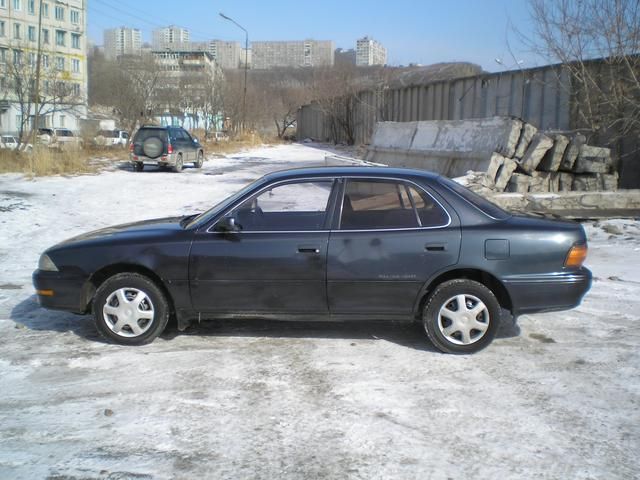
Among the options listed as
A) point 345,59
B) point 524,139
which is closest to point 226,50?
point 345,59

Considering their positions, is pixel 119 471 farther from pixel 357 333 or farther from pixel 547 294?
pixel 547 294

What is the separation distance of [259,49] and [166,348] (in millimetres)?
124959

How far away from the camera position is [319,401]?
4312 mm

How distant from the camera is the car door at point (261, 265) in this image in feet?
16.9

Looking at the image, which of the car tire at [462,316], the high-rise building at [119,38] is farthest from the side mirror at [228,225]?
the high-rise building at [119,38]

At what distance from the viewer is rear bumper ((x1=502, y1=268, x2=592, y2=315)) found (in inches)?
200

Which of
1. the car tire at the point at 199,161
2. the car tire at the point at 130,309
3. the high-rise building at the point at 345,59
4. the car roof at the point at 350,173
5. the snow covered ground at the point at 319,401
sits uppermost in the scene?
the high-rise building at the point at 345,59

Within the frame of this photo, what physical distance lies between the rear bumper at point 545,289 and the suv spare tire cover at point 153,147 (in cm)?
2076

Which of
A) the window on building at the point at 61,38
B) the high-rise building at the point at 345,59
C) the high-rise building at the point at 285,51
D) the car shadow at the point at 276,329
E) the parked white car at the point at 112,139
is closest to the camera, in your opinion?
the car shadow at the point at 276,329

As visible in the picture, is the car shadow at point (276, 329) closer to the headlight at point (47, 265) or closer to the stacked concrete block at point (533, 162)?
the headlight at point (47, 265)

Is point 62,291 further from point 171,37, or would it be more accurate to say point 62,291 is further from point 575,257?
point 171,37

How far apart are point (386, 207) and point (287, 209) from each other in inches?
34.3

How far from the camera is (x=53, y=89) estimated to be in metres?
30.1

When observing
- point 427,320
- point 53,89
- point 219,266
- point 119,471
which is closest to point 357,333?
point 427,320
